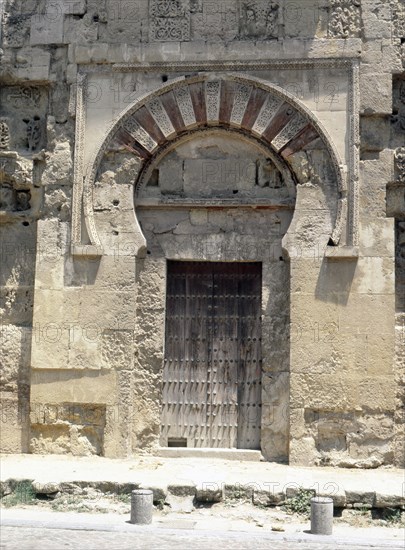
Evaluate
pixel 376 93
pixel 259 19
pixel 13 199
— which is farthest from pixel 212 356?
pixel 259 19

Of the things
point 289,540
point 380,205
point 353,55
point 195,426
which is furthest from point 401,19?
point 289,540

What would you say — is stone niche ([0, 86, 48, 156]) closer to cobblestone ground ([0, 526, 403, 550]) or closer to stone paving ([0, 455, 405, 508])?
stone paving ([0, 455, 405, 508])

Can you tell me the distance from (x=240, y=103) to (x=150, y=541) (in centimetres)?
559

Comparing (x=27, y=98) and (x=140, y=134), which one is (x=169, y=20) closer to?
(x=140, y=134)

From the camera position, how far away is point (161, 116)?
10117mm

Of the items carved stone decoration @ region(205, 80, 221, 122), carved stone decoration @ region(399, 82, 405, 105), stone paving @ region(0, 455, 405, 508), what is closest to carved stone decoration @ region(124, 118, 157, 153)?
carved stone decoration @ region(205, 80, 221, 122)

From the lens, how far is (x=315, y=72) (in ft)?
33.0

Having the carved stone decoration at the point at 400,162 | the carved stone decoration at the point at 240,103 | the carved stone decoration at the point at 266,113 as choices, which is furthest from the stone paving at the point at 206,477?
the carved stone decoration at the point at 240,103

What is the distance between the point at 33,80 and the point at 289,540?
263 inches

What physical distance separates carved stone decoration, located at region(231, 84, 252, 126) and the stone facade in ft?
0.08

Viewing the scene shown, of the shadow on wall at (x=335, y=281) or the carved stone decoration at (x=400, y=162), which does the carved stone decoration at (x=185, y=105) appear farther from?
the carved stone decoration at (x=400, y=162)

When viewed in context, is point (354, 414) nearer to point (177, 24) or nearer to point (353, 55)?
point (353, 55)

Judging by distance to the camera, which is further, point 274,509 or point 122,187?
Answer: point 122,187

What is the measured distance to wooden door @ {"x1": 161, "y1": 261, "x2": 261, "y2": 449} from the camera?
10.0 meters
